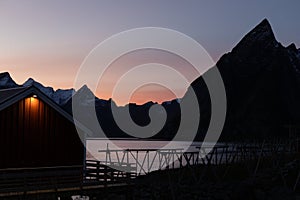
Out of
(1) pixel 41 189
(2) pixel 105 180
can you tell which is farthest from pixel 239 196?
(1) pixel 41 189

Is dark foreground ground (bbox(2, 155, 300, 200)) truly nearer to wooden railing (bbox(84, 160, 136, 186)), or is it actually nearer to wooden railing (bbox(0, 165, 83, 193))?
wooden railing (bbox(84, 160, 136, 186))

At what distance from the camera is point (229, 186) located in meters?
34.6

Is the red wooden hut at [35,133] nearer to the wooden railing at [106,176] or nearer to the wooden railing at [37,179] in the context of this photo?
the wooden railing at [37,179]

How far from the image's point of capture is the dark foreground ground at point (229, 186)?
28.0 meters

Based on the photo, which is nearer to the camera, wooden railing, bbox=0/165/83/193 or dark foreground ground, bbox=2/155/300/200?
wooden railing, bbox=0/165/83/193

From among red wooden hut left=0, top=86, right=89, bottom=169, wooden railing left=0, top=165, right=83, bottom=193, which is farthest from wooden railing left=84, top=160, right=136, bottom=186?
red wooden hut left=0, top=86, right=89, bottom=169

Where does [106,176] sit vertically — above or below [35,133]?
below

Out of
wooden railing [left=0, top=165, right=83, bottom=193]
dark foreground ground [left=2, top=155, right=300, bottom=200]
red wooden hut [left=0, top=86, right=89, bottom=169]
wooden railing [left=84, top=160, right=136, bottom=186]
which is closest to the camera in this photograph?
wooden railing [left=0, top=165, right=83, bottom=193]

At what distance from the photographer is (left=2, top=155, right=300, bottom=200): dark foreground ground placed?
28.0 metres

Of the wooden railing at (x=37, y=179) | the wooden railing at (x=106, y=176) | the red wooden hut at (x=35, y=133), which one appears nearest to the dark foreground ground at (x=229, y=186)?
the wooden railing at (x=106, y=176)

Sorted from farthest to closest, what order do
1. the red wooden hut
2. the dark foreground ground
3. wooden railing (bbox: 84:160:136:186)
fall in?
the dark foreground ground → wooden railing (bbox: 84:160:136:186) → the red wooden hut

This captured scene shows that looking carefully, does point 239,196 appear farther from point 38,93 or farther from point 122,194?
point 38,93

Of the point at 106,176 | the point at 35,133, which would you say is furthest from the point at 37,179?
the point at 106,176

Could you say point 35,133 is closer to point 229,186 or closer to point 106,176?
point 106,176
